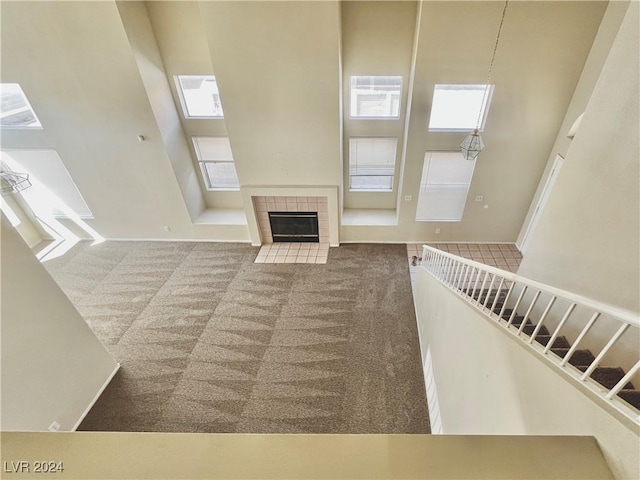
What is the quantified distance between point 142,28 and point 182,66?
80cm

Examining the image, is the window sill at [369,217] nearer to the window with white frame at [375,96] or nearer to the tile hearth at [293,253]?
the tile hearth at [293,253]

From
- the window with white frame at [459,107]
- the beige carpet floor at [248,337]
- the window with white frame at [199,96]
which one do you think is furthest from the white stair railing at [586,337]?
the window with white frame at [199,96]

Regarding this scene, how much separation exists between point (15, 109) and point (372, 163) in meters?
7.14

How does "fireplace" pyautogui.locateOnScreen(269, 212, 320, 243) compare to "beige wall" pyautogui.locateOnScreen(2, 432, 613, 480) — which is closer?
"beige wall" pyautogui.locateOnScreen(2, 432, 613, 480)

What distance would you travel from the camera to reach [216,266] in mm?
6746

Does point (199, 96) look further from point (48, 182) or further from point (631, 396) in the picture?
point (631, 396)

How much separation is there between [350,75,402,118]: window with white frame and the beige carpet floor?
287 cm

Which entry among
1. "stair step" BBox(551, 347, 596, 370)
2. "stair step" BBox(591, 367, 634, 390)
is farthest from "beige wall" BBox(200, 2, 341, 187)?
"stair step" BBox(591, 367, 634, 390)

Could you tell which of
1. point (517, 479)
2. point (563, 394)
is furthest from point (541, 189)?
point (517, 479)

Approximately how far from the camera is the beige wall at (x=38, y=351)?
10.2ft

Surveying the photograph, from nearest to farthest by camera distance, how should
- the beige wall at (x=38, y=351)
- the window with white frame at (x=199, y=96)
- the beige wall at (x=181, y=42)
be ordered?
the beige wall at (x=38, y=351) → the beige wall at (x=181, y=42) → the window with white frame at (x=199, y=96)

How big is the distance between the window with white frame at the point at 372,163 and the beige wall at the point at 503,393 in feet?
11.9

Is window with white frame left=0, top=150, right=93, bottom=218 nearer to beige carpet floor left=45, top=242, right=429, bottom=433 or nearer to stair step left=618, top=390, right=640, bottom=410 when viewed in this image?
beige carpet floor left=45, top=242, right=429, bottom=433

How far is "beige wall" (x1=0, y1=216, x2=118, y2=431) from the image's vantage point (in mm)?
3100
